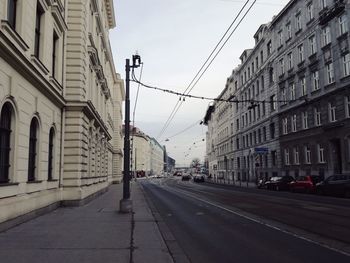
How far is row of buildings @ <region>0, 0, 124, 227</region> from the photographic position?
12.7 m

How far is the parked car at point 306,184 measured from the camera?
116 ft

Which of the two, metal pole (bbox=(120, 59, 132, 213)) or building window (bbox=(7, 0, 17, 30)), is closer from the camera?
building window (bbox=(7, 0, 17, 30))

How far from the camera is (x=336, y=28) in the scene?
122ft

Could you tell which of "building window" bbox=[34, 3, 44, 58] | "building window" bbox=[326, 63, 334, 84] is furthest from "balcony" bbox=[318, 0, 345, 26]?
"building window" bbox=[34, 3, 44, 58]

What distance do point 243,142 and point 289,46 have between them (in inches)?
1018

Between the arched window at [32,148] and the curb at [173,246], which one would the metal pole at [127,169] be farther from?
the curb at [173,246]

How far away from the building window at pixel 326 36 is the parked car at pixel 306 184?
39.0 feet

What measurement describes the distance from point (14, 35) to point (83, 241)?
616cm

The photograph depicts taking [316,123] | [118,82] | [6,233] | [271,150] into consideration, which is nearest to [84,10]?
[6,233]

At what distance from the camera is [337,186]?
99.7ft

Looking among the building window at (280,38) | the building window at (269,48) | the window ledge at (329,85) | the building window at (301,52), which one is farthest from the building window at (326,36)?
the building window at (269,48)

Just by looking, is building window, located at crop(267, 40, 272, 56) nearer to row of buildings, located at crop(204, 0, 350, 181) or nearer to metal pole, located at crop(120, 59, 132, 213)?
row of buildings, located at crop(204, 0, 350, 181)

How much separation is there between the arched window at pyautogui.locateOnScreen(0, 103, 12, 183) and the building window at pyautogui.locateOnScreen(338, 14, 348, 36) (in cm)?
3006

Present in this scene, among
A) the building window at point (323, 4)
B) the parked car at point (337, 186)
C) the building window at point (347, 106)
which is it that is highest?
the building window at point (323, 4)
